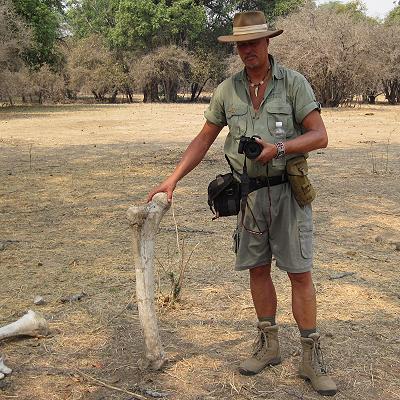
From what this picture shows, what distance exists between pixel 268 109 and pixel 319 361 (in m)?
1.34

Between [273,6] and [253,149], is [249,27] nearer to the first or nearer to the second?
[253,149]

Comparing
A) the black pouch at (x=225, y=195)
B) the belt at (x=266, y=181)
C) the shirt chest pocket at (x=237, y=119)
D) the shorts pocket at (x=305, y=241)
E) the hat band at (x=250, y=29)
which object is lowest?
the shorts pocket at (x=305, y=241)

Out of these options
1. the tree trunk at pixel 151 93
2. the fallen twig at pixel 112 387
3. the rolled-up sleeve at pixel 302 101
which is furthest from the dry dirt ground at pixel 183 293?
the tree trunk at pixel 151 93

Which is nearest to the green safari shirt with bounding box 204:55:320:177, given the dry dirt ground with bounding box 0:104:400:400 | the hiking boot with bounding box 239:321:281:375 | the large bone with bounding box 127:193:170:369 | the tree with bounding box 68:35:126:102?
the large bone with bounding box 127:193:170:369

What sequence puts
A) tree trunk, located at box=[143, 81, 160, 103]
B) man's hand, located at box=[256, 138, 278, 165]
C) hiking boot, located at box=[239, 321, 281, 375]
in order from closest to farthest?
man's hand, located at box=[256, 138, 278, 165] < hiking boot, located at box=[239, 321, 281, 375] < tree trunk, located at box=[143, 81, 160, 103]

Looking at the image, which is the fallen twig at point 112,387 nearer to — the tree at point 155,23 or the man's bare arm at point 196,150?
the man's bare arm at point 196,150

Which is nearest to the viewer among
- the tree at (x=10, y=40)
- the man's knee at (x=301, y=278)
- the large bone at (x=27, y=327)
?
the man's knee at (x=301, y=278)

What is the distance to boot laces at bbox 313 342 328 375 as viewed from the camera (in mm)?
3021

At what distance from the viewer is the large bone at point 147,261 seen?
3.01 m

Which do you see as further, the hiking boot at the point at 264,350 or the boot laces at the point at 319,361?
the hiking boot at the point at 264,350

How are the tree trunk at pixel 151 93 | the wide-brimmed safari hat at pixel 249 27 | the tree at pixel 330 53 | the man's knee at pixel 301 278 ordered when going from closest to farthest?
the wide-brimmed safari hat at pixel 249 27 < the man's knee at pixel 301 278 < the tree at pixel 330 53 < the tree trunk at pixel 151 93

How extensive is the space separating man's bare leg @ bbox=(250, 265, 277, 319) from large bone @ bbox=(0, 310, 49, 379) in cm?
131

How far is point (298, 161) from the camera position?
9.36ft

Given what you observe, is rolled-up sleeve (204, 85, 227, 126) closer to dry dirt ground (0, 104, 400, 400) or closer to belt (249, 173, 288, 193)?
belt (249, 173, 288, 193)
